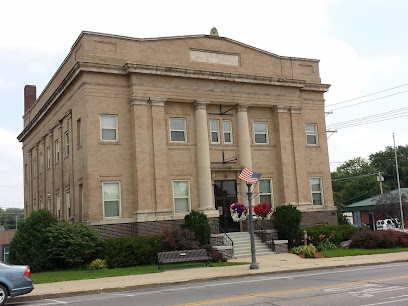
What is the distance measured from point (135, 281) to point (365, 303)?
371 inches

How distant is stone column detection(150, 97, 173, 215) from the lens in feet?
90.7

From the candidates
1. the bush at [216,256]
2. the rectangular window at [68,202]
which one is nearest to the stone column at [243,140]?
the bush at [216,256]

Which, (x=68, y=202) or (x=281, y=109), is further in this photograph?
(x=281, y=109)

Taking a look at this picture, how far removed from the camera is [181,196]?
29.1 meters

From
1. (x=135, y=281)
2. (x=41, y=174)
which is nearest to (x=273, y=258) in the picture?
(x=135, y=281)

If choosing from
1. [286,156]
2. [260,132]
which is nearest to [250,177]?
[286,156]

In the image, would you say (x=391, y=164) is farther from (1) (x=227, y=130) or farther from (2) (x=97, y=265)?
(2) (x=97, y=265)

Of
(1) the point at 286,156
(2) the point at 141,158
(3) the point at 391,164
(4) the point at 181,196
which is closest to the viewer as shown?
(2) the point at 141,158

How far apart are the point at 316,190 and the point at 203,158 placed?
912cm

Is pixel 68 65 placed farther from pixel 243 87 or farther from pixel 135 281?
pixel 135 281

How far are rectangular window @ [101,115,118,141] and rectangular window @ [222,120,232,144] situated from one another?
281 inches

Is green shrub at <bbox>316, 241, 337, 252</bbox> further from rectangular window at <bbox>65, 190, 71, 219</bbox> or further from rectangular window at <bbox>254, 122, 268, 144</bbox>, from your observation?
rectangular window at <bbox>65, 190, 71, 219</bbox>

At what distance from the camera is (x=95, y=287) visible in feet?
55.2

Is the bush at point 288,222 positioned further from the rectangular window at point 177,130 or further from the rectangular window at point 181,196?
the rectangular window at point 177,130
